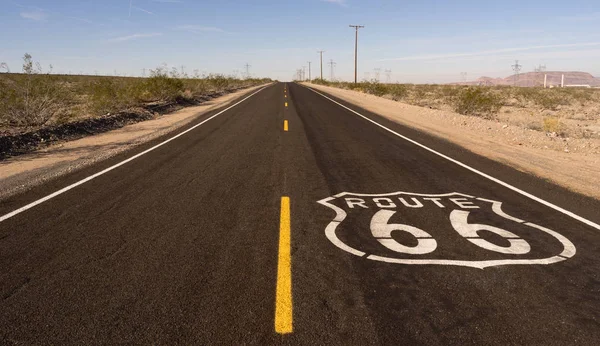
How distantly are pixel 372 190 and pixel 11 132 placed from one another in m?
11.0

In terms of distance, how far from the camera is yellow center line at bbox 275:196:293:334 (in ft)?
8.99

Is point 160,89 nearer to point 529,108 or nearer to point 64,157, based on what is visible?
point 64,157

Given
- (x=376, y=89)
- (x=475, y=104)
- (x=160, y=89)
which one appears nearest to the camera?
(x=475, y=104)

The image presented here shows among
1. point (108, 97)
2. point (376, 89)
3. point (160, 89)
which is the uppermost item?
point (376, 89)

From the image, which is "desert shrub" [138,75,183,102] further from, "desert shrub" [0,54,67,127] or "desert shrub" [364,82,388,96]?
"desert shrub" [364,82,388,96]

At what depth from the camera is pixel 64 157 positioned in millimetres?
8867

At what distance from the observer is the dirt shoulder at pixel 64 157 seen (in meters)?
6.80

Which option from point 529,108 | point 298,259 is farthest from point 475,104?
point 298,259

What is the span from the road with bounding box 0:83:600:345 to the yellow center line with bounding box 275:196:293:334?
18 mm

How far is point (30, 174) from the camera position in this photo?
23.7 feet

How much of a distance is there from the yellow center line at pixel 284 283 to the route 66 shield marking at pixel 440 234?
52 cm

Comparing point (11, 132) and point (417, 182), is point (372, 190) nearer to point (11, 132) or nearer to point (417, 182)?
point (417, 182)

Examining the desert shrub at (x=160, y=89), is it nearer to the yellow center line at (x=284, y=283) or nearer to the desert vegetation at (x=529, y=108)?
the desert vegetation at (x=529, y=108)

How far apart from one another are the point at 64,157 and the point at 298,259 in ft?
25.1
